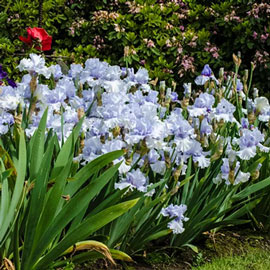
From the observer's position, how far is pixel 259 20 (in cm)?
600

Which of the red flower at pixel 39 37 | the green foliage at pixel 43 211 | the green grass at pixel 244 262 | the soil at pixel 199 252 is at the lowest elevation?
the green grass at pixel 244 262

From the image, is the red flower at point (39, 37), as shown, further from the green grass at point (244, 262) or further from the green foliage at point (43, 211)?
the green grass at point (244, 262)

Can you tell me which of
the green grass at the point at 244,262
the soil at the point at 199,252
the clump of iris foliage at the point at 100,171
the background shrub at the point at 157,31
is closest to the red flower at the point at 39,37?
the clump of iris foliage at the point at 100,171

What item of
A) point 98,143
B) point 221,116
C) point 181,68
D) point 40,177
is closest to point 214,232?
point 221,116

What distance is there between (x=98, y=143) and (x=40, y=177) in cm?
39

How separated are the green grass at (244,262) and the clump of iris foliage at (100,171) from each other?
0.18 meters

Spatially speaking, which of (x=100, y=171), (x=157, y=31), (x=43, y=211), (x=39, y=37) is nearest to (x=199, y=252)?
(x=100, y=171)

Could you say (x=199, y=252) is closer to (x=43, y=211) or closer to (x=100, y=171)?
(x=100, y=171)

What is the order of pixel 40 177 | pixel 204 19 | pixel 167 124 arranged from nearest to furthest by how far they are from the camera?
1. pixel 40 177
2. pixel 167 124
3. pixel 204 19

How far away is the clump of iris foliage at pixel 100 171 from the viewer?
2211 mm

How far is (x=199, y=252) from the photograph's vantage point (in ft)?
9.30

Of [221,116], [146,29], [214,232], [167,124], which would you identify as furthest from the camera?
[146,29]

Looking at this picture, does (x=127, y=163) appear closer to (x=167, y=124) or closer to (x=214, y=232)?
(x=167, y=124)

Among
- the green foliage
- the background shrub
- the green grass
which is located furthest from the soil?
the background shrub
